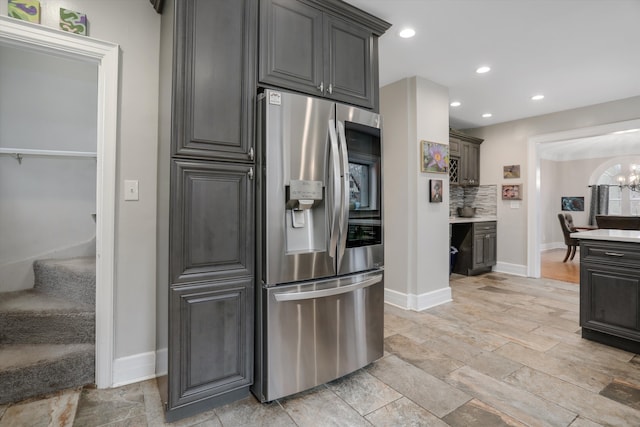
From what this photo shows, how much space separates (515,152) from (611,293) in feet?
10.7

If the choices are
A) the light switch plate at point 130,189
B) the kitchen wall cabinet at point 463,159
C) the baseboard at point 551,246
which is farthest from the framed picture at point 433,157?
the baseboard at point 551,246

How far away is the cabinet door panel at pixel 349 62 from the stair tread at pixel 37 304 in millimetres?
2347

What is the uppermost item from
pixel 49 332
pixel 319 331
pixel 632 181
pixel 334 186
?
pixel 632 181

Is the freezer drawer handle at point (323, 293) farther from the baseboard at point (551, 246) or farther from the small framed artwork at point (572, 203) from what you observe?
the small framed artwork at point (572, 203)

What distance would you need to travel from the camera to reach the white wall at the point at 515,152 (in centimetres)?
458

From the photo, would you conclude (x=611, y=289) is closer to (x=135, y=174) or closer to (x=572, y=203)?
(x=135, y=174)

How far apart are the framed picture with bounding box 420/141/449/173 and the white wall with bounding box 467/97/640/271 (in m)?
2.31

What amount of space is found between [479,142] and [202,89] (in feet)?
17.5

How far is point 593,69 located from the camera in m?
3.32

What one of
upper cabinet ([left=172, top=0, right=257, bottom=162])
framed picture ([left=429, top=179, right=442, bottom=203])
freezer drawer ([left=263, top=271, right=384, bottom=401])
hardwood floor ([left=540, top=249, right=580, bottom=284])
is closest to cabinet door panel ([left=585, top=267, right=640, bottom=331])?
framed picture ([left=429, top=179, right=442, bottom=203])

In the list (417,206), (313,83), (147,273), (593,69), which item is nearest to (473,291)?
(417,206)

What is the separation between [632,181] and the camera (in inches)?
296

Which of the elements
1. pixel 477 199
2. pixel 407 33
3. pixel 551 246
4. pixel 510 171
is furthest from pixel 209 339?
pixel 551 246

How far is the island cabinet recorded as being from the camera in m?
2.46
